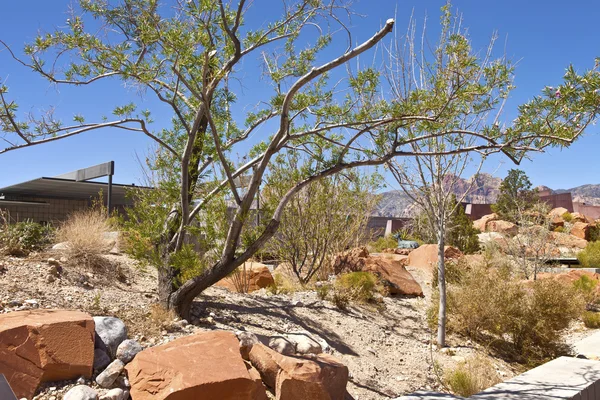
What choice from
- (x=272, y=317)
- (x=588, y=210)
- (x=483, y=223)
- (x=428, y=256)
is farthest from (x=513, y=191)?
(x=272, y=317)

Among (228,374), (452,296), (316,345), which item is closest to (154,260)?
(316,345)

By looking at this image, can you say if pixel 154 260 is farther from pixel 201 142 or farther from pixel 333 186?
pixel 333 186

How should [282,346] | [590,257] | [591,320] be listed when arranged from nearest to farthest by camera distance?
1. [282,346]
2. [591,320]
3. [590,257]

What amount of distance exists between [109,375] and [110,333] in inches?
23.4

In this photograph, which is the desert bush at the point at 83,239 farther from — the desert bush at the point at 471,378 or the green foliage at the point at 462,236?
the green foliage at the point at 462,236

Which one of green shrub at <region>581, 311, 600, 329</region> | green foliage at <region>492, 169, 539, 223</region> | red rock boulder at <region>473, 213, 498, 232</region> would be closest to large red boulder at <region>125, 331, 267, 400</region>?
green shrub at <region>581, 311, 600, 329</region>

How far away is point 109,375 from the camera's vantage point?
4645 millimetres

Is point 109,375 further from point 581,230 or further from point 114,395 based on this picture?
point 581,230

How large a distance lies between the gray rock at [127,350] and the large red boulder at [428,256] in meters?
10.1

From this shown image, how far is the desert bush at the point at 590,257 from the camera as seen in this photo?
18.3m

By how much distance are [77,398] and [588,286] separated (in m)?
12.1

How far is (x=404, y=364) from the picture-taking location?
7223 mm

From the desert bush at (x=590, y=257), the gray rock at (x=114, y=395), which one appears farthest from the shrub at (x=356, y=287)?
the desert bush at (x=590, y=257)

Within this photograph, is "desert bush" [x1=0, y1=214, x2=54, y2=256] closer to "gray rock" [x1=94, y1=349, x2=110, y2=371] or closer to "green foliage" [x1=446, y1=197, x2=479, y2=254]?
"gray rock" [x1=94, y1=349, x2=110, y2=371]
